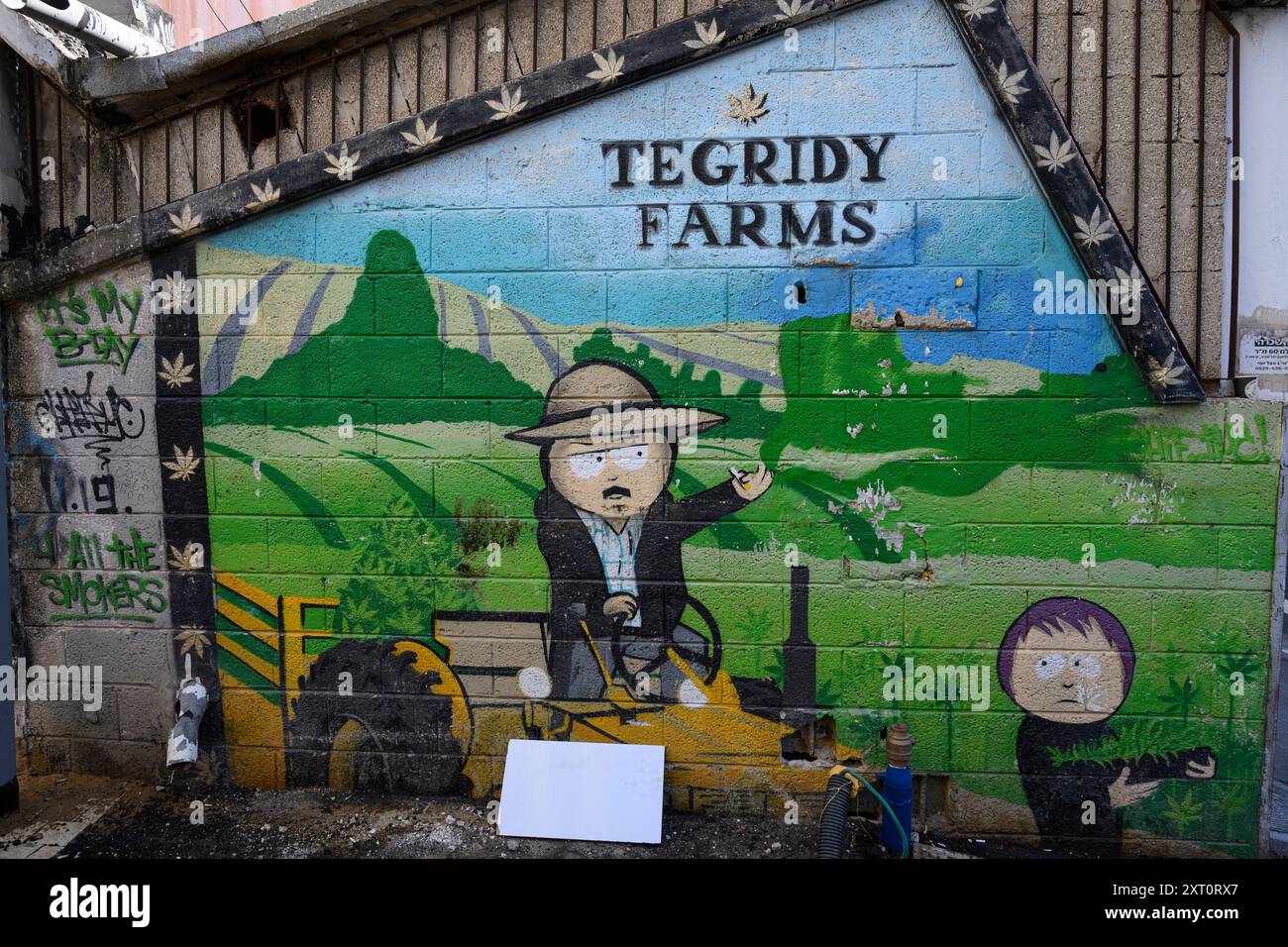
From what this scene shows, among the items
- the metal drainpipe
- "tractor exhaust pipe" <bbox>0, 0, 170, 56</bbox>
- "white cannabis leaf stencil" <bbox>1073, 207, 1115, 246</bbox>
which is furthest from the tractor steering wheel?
"tractor exhaust pipe" <bbox>0, 0, 170, 56</bbox>

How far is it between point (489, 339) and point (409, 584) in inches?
45.6

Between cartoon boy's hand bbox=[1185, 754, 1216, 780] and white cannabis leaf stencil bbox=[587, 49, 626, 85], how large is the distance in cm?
376

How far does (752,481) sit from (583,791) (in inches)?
60.6

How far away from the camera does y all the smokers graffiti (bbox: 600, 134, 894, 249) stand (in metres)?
3.58

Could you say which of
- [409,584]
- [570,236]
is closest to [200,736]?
[409,584]

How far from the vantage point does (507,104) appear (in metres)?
3.60

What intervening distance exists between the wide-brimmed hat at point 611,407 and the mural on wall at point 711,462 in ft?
0.04

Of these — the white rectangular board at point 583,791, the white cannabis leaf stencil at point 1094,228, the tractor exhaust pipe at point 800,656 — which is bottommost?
the white rectangular board at point 583,791

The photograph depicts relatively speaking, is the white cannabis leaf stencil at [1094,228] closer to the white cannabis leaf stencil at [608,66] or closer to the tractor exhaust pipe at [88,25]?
the white cannabis leaf stencil at [608,66]

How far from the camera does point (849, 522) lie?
367 cm

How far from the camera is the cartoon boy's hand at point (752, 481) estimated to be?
368cm

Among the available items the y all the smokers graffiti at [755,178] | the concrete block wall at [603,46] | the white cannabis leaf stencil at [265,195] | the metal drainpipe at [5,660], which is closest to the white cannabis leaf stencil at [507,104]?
the concrete block wall at [603,46]

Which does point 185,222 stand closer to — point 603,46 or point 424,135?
point 424,135
